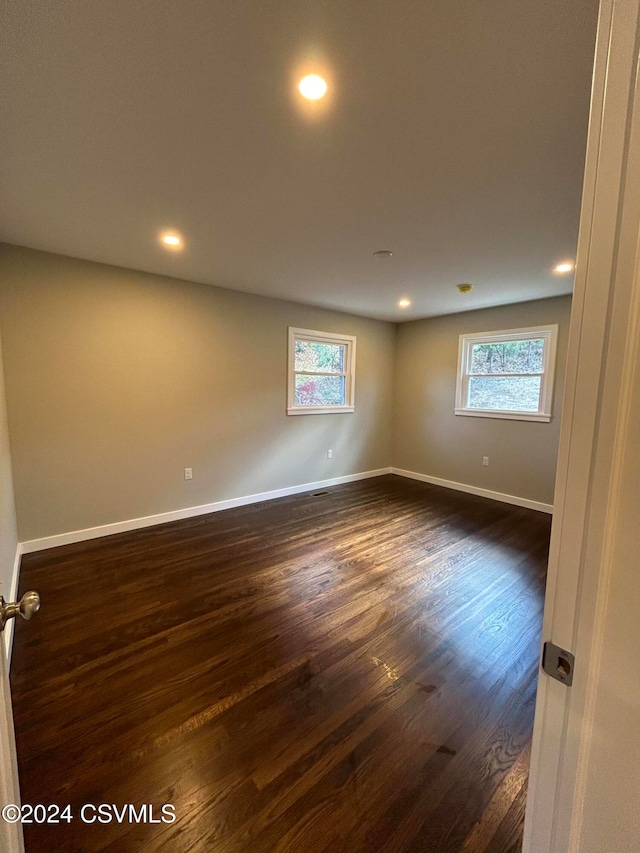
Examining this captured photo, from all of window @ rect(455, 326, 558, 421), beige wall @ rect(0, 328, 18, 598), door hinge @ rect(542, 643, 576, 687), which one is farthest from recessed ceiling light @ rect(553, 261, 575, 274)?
beige wall @ rect(0, 328, 18, 598)

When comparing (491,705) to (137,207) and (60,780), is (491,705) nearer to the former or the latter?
(60,780)

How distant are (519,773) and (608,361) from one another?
167 centimetres

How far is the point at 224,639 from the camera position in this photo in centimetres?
199

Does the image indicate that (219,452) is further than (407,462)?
No

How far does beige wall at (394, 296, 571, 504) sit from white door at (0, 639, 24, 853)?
4.72 m

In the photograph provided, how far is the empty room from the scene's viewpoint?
1.10 m

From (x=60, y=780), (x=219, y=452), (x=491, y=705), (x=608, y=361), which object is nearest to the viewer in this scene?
(x=608, y=361)

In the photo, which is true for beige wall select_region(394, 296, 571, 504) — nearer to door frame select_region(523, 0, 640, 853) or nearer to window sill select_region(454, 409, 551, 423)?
window sill select_region(454, 409, 551, 423)

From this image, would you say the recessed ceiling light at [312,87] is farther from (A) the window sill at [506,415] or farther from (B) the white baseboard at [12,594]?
(A) the window sill at [506,415]

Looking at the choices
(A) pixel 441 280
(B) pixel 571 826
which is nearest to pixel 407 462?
(A) pixel 441 280

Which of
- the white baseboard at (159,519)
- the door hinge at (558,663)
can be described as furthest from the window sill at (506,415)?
the door hinge at (558,663)

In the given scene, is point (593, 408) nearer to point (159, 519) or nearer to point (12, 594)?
point (12, 594)

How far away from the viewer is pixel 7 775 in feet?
2.04

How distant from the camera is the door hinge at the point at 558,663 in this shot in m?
0.56
